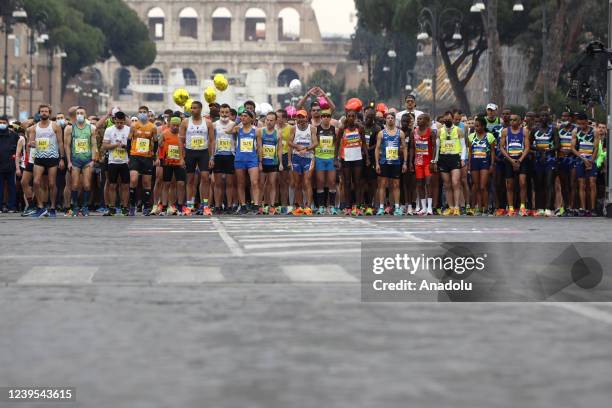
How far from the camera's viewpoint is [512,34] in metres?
65.6

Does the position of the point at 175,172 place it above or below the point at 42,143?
below

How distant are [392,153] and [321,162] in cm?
108

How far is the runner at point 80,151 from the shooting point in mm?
24688

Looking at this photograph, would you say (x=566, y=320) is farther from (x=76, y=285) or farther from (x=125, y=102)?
(x=125, y=102)

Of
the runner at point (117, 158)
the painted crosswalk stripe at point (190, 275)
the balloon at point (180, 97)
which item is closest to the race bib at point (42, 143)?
the runner at point (117, 158)

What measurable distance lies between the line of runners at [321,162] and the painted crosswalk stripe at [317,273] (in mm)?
11793

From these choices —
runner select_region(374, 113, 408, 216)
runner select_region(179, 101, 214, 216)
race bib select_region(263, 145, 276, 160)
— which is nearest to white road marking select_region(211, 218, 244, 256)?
runner select_region(179, 101, 214, 216)

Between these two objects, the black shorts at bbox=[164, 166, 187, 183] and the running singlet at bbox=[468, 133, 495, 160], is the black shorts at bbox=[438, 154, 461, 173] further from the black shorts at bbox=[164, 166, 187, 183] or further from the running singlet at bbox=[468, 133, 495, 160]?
the black shorts at bbox=[164, 166, 187, 183]

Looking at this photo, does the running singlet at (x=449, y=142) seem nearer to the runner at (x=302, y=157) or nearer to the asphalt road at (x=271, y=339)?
the runner at (x=302, y=157)

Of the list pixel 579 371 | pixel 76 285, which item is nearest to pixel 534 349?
pixel 579 371

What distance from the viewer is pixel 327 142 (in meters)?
25.3

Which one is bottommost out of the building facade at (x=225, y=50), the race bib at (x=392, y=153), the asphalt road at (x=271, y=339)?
the asphalt road at (x=271, y=339)

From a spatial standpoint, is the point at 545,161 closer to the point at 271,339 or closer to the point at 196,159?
the point at 196,159

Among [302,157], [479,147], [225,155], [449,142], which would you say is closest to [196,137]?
[225,155]
